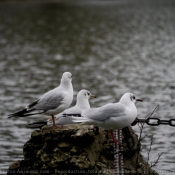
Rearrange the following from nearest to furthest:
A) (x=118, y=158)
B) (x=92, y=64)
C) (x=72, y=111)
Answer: (x=118, y=158)
(x=72, y=111)
(x=92, y=64)

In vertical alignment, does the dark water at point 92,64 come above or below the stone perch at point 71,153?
above

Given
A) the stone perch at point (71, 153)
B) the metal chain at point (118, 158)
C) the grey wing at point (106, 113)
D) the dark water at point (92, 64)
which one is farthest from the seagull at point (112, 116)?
the dark water at point (92, 64)

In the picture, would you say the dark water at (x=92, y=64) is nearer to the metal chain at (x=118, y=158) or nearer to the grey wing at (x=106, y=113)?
the metal chain at (x=118, y=158)

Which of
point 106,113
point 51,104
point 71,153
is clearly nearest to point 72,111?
point 51,104

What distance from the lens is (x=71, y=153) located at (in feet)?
21.5

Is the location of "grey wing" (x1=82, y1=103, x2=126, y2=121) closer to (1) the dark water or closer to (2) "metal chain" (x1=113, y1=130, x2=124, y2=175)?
(2) "metal chain" (x1=113, y1=130, x2=124, y2=175)

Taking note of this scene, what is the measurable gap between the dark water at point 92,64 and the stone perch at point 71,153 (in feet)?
6.11

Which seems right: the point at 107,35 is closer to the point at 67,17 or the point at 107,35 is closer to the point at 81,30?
the point at 81,30

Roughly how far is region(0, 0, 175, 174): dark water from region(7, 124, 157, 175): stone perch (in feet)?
6.11

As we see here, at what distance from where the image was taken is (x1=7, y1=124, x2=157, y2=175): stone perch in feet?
21.3

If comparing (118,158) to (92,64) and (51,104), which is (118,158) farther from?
(92,64)

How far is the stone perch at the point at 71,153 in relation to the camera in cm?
650

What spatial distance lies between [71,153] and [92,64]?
1619 cm

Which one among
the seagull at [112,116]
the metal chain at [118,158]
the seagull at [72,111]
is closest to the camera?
the seagull at [112,116]
